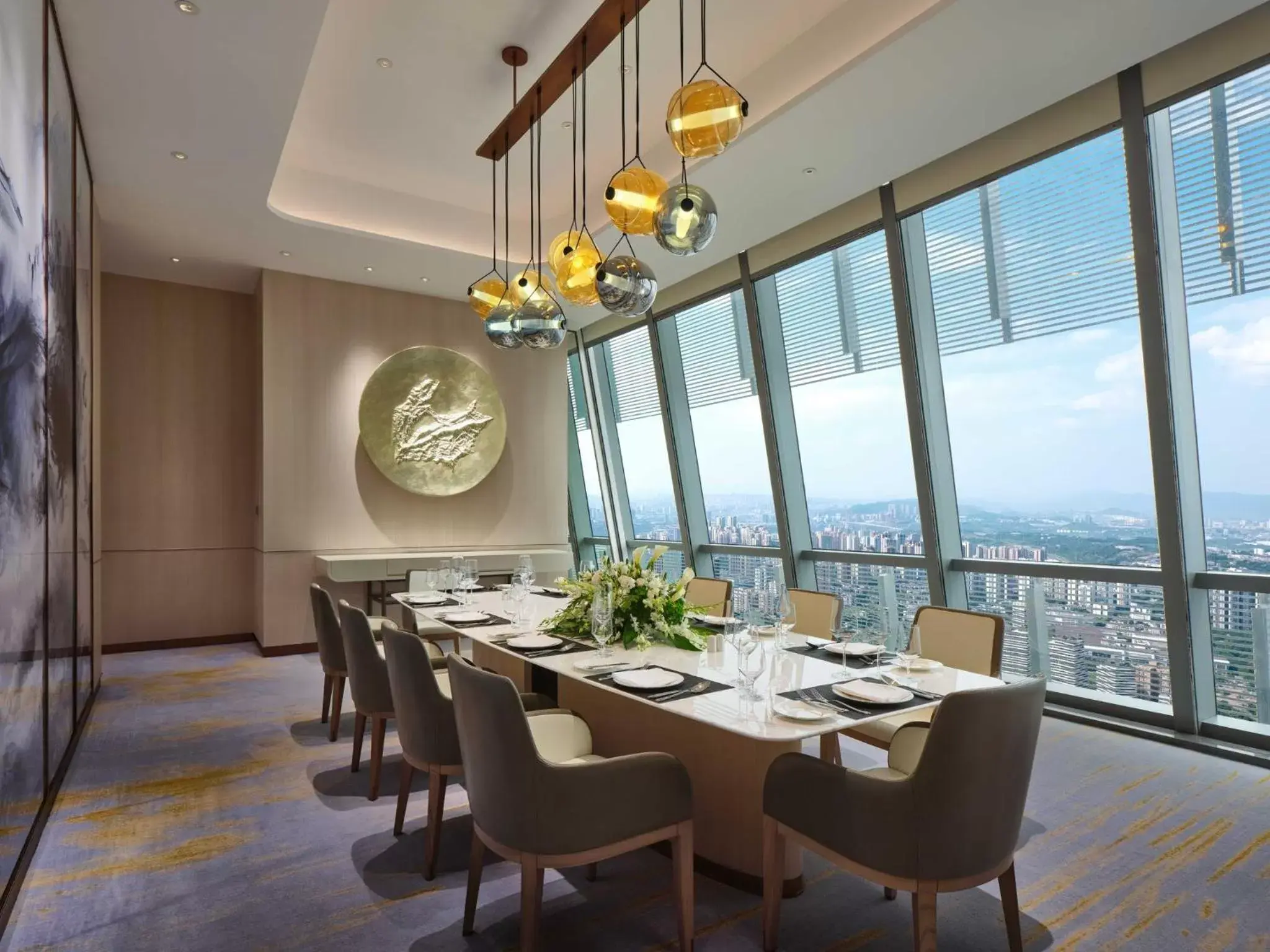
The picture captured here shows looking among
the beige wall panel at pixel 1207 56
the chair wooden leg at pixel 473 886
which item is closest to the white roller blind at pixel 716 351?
the beige wall panel at pixel 1207 56

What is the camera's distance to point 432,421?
7.38m

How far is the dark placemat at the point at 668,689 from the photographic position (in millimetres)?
2361

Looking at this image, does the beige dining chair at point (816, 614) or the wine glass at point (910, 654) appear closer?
the wine glass at point (910, 654)

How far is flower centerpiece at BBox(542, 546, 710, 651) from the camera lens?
3.17 meters

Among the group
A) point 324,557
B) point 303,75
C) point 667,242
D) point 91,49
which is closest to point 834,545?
point 667,242

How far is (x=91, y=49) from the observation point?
353cm

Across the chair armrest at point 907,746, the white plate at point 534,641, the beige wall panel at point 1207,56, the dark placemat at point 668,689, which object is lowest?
the chair armrest at point 907,746

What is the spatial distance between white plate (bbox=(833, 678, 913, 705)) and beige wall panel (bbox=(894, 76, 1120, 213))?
11.1 feet

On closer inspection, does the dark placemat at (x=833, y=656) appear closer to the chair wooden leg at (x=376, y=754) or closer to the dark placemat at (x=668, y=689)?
the dark placemat at (x=668, y=689)

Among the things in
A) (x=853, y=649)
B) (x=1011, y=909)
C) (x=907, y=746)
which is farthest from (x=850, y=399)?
(x=1011, y=909)

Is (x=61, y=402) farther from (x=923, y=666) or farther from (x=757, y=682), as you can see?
(x=923, y=666)

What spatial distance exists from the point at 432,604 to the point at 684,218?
266 centimetres

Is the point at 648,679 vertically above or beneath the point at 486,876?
above

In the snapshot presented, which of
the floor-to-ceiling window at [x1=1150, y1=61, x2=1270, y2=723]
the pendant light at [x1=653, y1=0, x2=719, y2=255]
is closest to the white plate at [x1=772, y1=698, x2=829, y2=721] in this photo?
the pendant light at [x1=653, y1=0, x2=719, y2=255]
